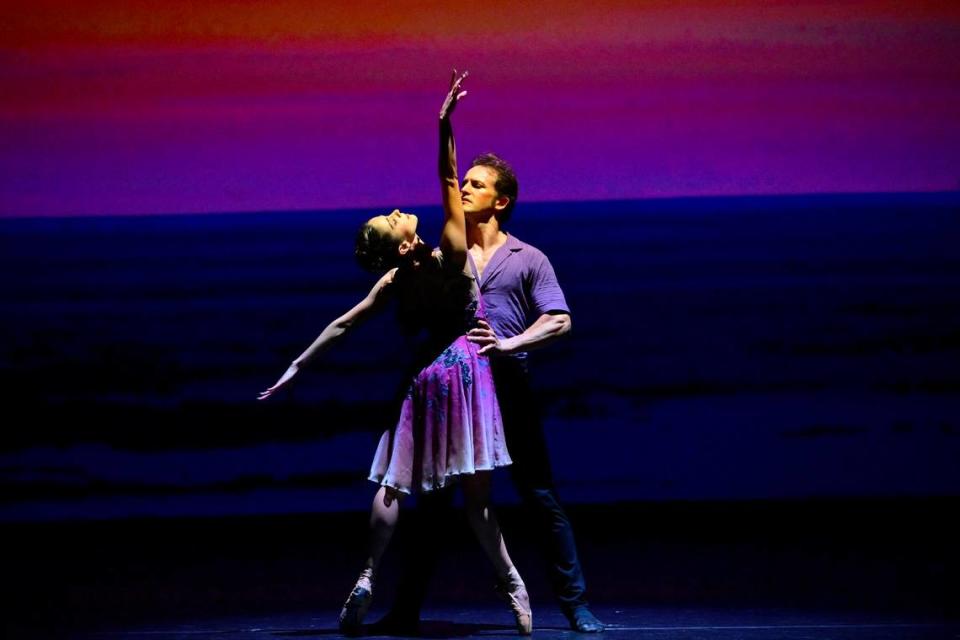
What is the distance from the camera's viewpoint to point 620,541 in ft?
14.1

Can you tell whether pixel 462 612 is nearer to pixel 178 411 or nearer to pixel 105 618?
pixel 105 618

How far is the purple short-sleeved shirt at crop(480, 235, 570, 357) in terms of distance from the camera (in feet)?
10.6

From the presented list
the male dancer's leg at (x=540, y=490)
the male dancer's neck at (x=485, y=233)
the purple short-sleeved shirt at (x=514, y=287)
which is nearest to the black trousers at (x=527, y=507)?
the male dancer's leg at (x=540, y=490)

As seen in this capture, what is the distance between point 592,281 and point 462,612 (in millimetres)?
13502

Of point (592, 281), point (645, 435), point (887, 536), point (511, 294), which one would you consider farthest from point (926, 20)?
point (592, 281)

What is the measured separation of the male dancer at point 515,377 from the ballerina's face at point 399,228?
0.28 m

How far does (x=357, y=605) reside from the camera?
3016 mm

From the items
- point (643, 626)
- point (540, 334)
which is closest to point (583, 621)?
point (643, 626)

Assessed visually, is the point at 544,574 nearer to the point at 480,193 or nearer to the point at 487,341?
the point at 487,341

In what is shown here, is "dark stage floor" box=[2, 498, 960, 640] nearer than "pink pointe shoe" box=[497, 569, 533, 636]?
No

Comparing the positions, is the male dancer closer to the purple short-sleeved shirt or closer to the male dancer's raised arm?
the purple short-sleeved shirt

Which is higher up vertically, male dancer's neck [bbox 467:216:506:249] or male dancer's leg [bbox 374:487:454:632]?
male dancer's neck [bbox 467:216:506:249]

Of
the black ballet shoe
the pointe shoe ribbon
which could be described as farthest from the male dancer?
the pointe shoe ribbon

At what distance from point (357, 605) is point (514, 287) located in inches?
34.2
